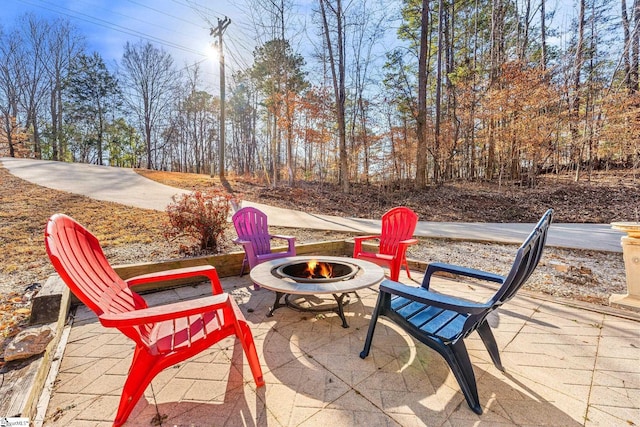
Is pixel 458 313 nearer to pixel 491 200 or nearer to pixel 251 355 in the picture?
pixel 251 355

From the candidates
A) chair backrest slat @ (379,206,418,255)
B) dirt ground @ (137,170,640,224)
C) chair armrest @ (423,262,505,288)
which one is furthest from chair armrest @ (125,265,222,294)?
dirt ground @ (137,170,640,224)

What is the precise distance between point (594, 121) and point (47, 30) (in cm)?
2946

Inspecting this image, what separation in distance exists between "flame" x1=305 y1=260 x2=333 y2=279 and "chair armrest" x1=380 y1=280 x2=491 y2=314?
801mm

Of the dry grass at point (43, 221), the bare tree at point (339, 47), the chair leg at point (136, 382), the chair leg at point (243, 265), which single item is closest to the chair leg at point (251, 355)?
the chair leg at point (136, 382)

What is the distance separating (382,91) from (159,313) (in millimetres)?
12867

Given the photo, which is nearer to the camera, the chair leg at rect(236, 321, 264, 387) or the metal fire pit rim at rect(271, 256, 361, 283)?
the chair leg at rect(236, 321, 264, 387)

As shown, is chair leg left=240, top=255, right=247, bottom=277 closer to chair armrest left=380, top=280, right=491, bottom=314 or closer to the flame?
the flame

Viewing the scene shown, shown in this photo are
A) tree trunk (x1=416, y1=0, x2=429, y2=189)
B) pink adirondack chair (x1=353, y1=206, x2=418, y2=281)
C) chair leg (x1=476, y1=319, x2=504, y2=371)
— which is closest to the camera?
chair leg (x1=476, y1=319, x2=504, y2=371)

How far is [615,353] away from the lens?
1785mm

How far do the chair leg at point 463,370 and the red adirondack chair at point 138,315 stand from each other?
3.37 ft

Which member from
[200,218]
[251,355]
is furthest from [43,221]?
[251,355]

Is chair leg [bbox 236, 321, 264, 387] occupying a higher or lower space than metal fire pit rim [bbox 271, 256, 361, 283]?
lower

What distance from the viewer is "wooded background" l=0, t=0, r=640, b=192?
8.23m

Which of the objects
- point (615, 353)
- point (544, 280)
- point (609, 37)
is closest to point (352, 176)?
point (609, 37)
